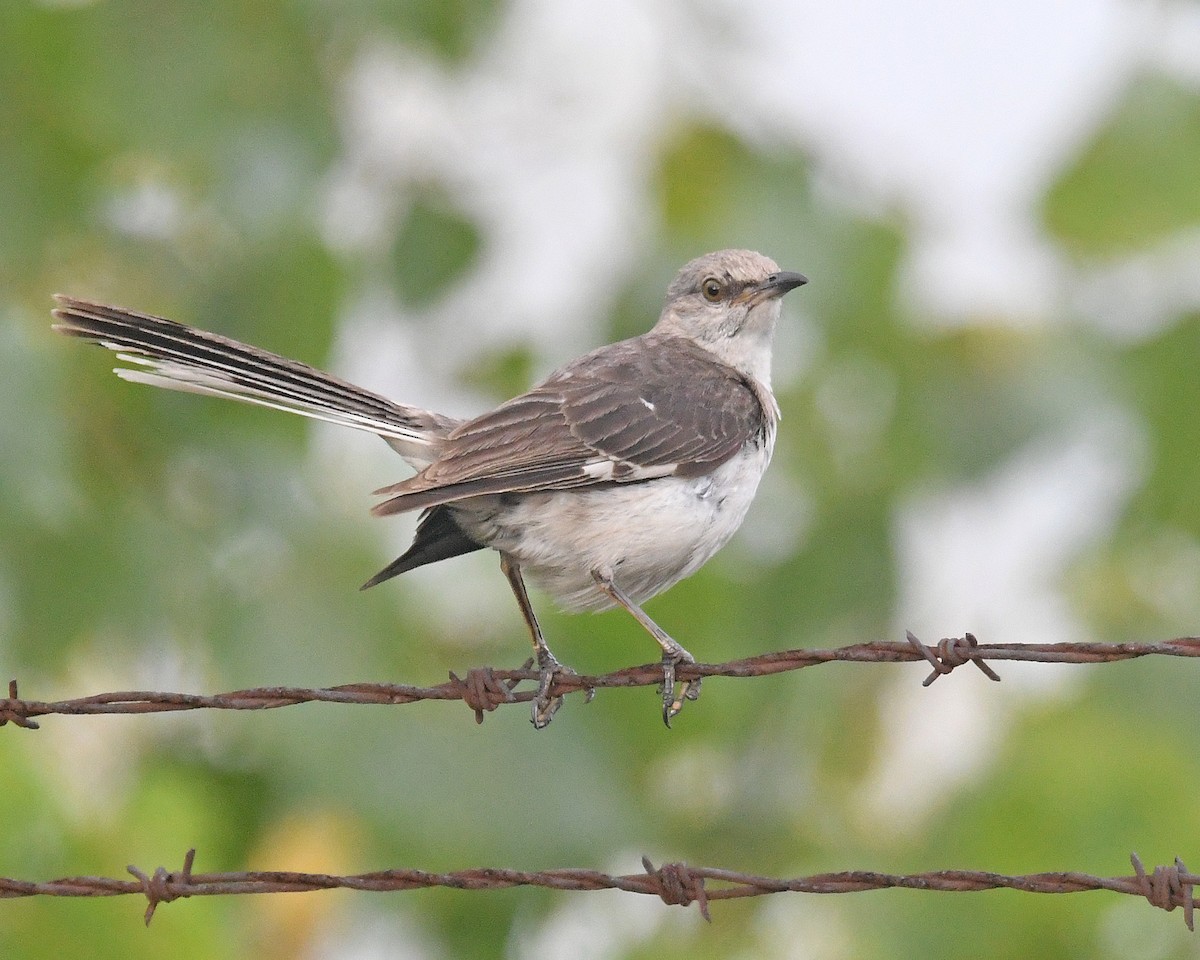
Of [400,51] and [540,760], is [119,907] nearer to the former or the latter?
[540,760]

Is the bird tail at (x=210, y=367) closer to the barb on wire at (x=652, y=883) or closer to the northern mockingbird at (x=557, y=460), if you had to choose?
the northern mockingbird at (x=557, y=460)

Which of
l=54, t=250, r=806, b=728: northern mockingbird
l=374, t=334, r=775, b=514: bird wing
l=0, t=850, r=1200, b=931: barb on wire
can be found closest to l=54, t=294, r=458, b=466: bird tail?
l=54, t=250, r=806, b=728: northern mockingbird

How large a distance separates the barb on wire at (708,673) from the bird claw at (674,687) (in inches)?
16.9

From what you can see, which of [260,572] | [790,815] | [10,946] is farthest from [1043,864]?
[10,946]

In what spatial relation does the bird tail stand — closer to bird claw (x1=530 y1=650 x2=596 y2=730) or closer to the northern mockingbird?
the northern mockingbird

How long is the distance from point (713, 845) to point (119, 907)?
300cm

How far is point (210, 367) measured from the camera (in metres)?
4.44

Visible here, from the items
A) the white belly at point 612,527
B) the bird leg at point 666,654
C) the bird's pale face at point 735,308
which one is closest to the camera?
the bird leg at point 666,654

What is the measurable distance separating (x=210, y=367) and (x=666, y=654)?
59.9 inches

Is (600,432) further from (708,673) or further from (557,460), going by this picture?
(708,673)

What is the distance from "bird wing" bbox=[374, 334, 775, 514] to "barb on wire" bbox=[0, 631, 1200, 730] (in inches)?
27.8

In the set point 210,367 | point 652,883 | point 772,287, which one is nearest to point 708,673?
point 652,883

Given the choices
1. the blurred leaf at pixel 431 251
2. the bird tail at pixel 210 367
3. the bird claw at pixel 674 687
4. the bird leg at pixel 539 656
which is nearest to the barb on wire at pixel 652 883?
the bird claw at pixel 674 687

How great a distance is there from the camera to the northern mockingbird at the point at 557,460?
14.5 ft
